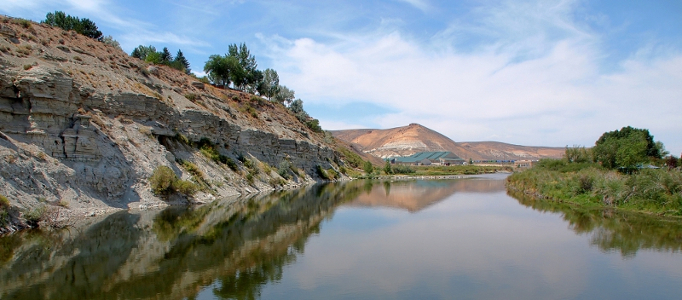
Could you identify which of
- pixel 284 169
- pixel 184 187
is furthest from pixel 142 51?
pixel 184 187

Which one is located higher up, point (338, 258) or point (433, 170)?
point (433, 170)

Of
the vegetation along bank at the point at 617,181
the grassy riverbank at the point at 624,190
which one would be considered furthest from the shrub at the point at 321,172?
the grassy riverbank at the point at 624,190

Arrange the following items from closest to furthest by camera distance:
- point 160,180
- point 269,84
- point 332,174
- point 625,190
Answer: point 160,180, point 625,190, point 332,174, point 269,84

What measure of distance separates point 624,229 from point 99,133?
28.7 meters

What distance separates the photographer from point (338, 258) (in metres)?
14.3

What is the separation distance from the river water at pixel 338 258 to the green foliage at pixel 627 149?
25555 millimetres

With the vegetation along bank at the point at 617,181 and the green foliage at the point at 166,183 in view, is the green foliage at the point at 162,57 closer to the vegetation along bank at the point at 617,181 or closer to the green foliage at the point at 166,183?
the green foliage at the point at 166,183

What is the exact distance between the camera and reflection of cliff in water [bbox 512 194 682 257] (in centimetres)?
1678

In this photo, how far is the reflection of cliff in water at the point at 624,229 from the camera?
16.8 meters

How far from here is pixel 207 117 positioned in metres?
36.4

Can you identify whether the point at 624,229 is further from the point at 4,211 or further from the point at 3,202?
the point at 3,202

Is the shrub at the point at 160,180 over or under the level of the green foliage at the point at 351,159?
under

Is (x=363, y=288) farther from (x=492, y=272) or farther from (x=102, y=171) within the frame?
(x=102, y=171)

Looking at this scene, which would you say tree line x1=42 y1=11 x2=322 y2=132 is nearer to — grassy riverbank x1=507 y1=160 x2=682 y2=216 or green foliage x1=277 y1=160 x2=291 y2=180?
green foliage x1=277 y1=160 x2=291 y2=180
